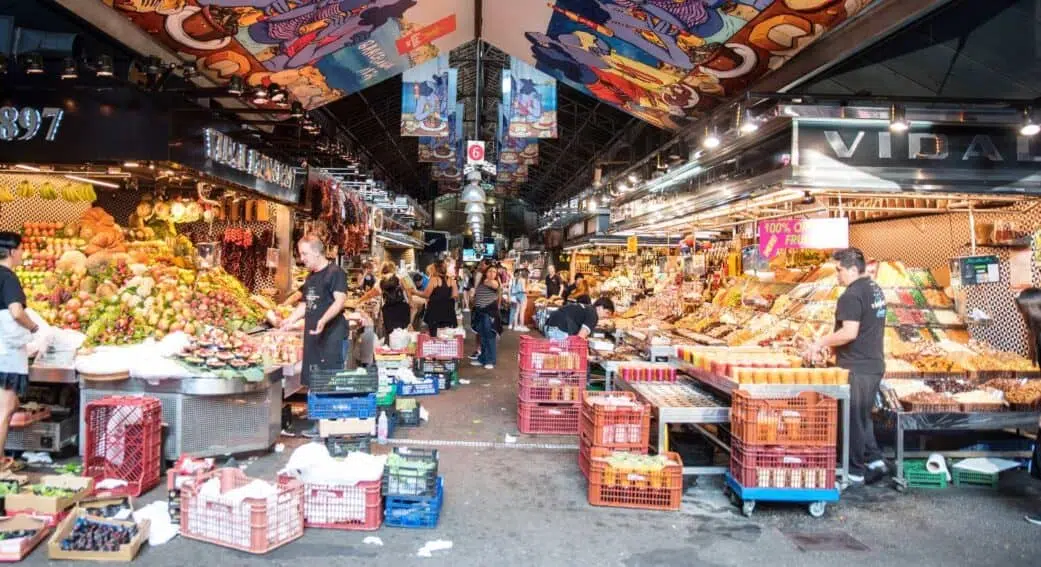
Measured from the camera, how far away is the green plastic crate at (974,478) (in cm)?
559

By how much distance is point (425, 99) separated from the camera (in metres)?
12.7

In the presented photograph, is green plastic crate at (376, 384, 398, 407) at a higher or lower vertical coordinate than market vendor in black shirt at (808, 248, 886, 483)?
lower

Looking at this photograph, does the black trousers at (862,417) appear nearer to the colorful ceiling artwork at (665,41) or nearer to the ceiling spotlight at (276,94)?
the colorful ceiling artwork at (665,41)

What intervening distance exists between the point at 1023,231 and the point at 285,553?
7.63 m

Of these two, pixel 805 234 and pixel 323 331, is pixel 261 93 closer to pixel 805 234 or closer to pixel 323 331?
pixel 323 331

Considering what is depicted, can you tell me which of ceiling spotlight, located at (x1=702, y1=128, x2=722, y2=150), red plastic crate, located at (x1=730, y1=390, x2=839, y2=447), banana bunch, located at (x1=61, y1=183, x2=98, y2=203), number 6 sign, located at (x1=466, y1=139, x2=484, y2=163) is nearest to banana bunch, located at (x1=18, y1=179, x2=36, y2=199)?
banana bunch, located at (x1=61, y1=183, x2=98, y2=203)

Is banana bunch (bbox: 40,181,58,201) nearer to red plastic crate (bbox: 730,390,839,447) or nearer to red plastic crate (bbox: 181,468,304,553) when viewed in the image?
red plastic crate (bbox: 181,468,304,553)

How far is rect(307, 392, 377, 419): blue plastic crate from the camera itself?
18.4 feet

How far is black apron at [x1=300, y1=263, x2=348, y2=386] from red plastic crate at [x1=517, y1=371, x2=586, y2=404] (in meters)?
2.03

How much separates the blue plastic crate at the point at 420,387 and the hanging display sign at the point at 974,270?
6429 mm

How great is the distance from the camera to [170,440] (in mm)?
5543

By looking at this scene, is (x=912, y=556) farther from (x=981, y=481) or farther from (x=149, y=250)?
(x=149, y=250)

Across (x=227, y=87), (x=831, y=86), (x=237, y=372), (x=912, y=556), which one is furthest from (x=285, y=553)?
(x=831, y=86)

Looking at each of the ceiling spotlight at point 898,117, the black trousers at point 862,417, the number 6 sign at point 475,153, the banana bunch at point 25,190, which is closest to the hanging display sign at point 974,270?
the ceiling spotlight at point 898,117
